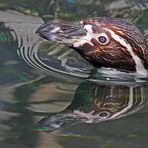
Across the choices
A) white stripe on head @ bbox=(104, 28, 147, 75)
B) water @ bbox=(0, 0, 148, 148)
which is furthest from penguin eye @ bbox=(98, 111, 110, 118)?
white stripe on head @ bbox=(104, 28, 147, 75)

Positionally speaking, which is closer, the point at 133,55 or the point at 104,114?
the point at 104,114

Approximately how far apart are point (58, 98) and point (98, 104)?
0.58ft

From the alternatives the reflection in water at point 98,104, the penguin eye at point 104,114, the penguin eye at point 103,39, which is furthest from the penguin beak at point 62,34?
the penguin eye at point 104,114

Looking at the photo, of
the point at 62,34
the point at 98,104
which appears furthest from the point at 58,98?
the point at 62,34

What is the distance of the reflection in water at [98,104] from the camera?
2439mm

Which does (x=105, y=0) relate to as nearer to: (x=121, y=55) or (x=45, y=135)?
(x=121, y=55)

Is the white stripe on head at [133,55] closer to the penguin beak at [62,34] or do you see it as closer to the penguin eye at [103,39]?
the penguin eye at [103,39]

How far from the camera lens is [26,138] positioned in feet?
7.46

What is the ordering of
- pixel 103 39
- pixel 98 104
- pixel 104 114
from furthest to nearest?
pixel 103 39, pixel 98 104, pixel 104 114

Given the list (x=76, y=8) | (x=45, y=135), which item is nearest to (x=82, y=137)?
(x=45, y=135)

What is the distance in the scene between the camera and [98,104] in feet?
→ 8.67

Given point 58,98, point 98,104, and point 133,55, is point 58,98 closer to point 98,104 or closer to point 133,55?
point 98,104

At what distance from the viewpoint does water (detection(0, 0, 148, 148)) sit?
2303 millimetres

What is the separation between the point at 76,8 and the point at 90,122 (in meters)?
1.95
